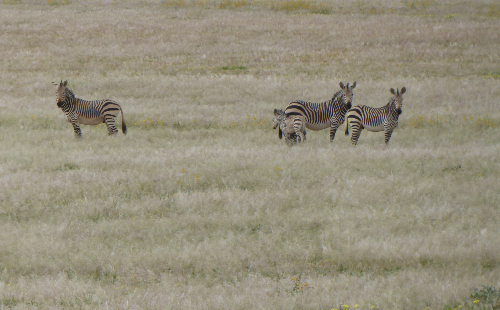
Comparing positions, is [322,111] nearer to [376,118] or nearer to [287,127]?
[287,127]

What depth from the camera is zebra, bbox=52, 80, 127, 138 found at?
15914 mm

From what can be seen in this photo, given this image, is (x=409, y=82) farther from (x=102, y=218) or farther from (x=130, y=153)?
(x=102, y=218)

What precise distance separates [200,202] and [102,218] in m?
1.89

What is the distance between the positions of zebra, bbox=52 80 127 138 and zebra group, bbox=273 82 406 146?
5305mm

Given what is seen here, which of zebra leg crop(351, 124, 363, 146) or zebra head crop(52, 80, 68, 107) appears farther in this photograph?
zebra head crop(52, 80, 68, 107)

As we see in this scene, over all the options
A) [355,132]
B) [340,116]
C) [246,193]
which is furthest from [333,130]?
[246,193]

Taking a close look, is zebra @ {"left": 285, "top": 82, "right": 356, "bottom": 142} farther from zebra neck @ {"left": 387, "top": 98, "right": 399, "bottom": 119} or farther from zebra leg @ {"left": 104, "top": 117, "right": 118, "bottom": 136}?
zebra leg @ {"left": 104, "top": 117, "right": 118, "bottom": 136}

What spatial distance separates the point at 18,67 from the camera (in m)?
28.2

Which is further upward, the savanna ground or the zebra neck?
the zebra neck

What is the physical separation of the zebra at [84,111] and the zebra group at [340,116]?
5.31 meters

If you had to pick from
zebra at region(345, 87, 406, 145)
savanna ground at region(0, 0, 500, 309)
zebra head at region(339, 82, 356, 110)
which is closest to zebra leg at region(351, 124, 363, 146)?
zebra at region(345, 87, 406, 145)

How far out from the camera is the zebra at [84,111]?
15.9 meters

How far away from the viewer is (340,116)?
50.8 feet

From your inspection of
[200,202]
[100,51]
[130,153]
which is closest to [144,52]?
[100,51]
